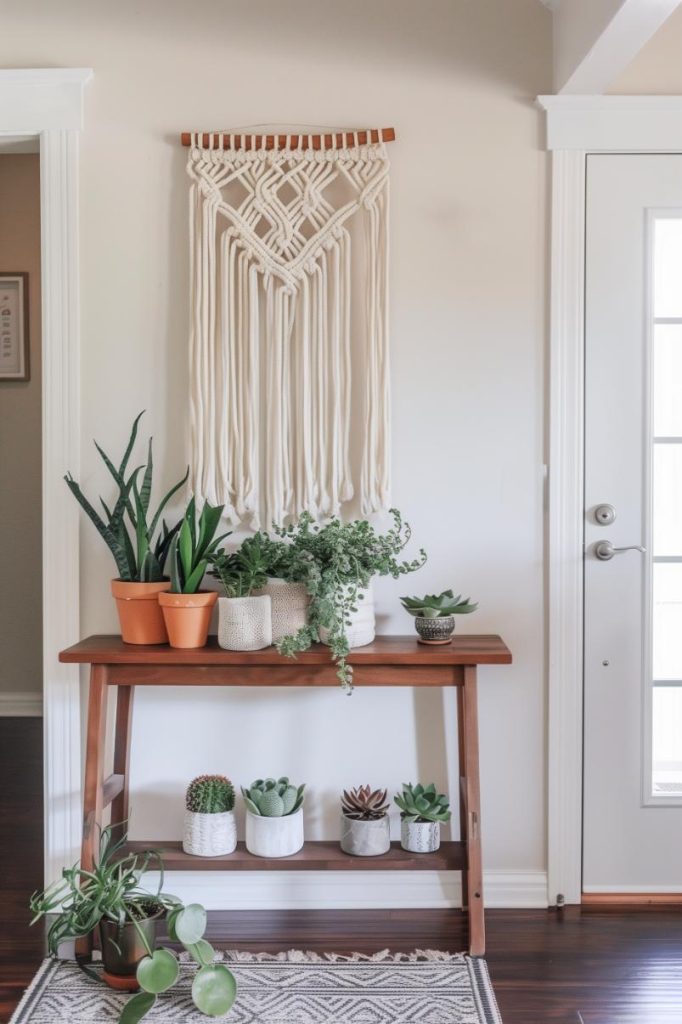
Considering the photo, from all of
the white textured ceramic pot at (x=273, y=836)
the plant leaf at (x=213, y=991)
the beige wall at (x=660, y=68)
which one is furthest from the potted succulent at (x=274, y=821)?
the beige wall at (x=660, y=68)

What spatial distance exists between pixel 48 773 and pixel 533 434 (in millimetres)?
1614

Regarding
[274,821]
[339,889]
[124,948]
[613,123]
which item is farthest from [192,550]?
[613,123]

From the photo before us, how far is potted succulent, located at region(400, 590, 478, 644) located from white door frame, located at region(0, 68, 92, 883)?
935 mm

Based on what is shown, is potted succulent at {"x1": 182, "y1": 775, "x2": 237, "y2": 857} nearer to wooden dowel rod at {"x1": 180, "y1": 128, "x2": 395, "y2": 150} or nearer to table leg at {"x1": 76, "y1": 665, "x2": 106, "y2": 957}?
table leg at {"x1": 76, "y1": 665, "x2": 106, "y2": 957}

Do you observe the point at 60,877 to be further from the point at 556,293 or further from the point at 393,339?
the point at 556,293

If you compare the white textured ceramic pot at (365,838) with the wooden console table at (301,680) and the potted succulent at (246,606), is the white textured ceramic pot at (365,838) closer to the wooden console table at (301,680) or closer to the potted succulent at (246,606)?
the wooden console table at (301,680)

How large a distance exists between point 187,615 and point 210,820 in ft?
1.68

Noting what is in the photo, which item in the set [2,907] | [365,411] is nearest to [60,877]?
[2,907]

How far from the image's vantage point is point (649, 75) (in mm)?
2449

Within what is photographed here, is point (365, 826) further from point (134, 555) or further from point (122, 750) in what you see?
point (134, 555)

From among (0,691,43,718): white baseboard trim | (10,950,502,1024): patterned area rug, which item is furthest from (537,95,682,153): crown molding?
(0,691,43,718): white baseboard trim

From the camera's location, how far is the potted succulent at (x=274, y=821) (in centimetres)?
223

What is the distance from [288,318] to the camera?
7.94 feet

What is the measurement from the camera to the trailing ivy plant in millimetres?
2275
